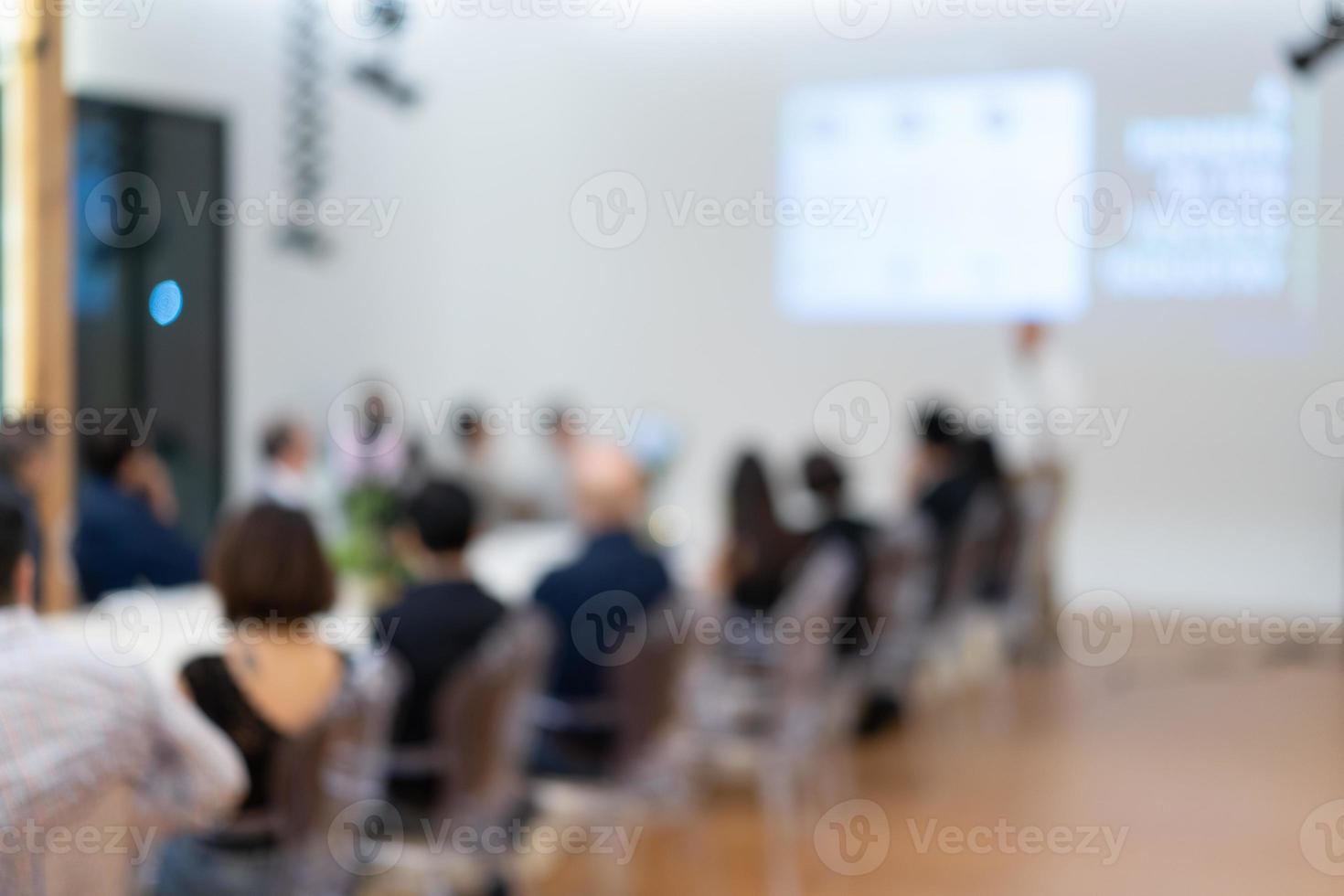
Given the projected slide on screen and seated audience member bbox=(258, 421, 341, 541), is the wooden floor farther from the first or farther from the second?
the projected slide on screen

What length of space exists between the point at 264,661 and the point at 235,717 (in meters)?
0.12

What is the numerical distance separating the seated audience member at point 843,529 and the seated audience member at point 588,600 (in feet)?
4.26

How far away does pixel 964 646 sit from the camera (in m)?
7.11

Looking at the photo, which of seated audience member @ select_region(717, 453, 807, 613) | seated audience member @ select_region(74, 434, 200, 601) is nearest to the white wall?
seated audience member @ select_region(74, 434, 200, 601)

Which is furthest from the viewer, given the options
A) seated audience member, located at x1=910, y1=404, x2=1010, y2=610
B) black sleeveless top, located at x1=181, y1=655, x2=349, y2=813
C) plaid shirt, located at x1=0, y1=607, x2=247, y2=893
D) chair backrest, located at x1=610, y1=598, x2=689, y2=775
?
seated audience member, located at x1=910, y1=404, x2=1010, y2=610

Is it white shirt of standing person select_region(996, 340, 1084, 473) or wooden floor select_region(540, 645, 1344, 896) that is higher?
white shirt of standing person select_region(996, 340, 1084, 473)

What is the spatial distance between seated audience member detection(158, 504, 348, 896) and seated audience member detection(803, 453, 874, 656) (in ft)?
8.80

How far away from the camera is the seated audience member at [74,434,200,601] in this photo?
14.1ft

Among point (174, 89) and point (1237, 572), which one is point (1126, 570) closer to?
point (1237, 572)

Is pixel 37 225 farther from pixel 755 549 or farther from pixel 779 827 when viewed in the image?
pixel 779 827

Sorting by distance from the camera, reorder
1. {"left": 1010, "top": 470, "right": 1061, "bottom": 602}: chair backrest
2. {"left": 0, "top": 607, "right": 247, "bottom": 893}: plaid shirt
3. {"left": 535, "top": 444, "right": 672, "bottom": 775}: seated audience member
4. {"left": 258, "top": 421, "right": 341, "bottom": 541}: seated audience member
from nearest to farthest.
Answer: {"left": 0, "top": 607, "right": 247, "bottom": 893}: plaid shirt
{"left": 535, "top": 444, "right": 672, "bottom": 775}: seated audience member
{"left": 258, "top": 421, "right": 341, "bottom": 541}: seated audience member
{"left": 1010, "top": 470, "right": 1061, "bottom": 602}: chair backrest

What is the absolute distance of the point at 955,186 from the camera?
8141 millimetres

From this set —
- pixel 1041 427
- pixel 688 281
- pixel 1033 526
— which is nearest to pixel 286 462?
pixel 1033 526

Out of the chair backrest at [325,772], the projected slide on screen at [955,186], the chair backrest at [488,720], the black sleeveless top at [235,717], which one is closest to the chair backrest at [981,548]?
the projected slide on screen at [955,186]
